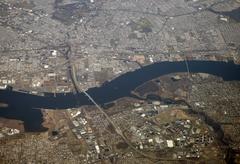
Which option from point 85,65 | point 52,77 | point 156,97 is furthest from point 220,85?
point 52,77

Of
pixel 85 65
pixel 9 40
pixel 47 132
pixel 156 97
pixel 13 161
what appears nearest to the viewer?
pixel 13 161

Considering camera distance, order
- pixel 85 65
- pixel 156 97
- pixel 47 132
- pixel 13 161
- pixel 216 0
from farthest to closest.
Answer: pixel 216 0 → pixel 85 65 → pixel 156 97 → pixel 47 132 → pixel 13 161

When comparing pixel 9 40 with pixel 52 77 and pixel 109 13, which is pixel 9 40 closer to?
pixel 52 77

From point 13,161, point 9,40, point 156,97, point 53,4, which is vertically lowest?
point 13,161

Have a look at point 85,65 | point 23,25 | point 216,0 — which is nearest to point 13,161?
point 85,65

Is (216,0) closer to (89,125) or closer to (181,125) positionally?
(181,125)

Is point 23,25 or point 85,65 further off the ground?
point 23,25

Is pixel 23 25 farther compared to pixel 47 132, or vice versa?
pixel 23 25
